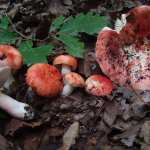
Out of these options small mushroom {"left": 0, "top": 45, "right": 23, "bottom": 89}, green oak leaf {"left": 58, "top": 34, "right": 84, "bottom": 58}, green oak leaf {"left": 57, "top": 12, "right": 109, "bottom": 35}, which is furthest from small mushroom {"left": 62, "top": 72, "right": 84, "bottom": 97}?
green oak leaf {"left": 57, "top": 12, "right": 109, "bottom": 35}

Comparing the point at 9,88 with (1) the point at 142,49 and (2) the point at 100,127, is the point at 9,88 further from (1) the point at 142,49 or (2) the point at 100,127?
(1) the point at 142,49

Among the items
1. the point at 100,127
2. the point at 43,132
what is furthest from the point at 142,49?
the point at 43,132

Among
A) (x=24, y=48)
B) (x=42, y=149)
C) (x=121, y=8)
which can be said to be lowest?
(x=42, y=149)

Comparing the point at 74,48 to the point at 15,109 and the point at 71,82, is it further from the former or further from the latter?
the point at 15,109

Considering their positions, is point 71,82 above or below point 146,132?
above

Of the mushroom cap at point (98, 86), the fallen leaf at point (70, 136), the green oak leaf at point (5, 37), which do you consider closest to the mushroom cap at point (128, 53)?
the mushroom cap at point (98, 86)

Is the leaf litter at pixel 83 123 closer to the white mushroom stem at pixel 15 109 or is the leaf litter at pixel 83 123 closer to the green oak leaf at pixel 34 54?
the white mushroom stem at pixel 15 109

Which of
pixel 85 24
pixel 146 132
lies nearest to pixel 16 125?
pixel 146 132
